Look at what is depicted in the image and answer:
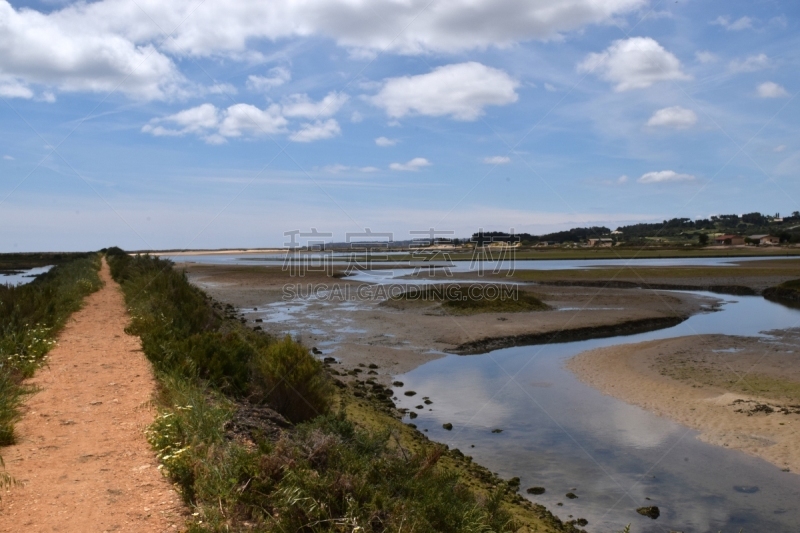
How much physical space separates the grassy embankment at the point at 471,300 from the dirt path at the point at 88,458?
19.3 m

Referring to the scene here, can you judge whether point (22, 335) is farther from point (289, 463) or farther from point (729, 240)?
point (729, 240)

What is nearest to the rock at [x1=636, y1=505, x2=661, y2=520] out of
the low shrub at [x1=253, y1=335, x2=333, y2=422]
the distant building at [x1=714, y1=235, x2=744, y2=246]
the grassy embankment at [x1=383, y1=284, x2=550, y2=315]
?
the low shrub at [x1=253, y1=335, x2=333, y2=422]

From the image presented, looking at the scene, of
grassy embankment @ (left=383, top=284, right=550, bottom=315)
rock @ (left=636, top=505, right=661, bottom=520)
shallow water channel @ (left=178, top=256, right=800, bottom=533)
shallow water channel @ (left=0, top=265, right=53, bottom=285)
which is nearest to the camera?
rock @ (left=636, top=505, right=661, bottom=520)

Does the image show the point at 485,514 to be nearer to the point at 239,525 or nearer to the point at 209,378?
the point at 239,525

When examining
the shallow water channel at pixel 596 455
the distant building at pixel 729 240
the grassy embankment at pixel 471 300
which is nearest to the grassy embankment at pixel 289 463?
the shallow water channel at pixel 596 455

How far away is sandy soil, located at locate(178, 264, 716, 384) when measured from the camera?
19328mm

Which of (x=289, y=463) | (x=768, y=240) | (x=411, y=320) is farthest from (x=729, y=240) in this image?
(x=289, y=463)

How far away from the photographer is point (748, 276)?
148 feet

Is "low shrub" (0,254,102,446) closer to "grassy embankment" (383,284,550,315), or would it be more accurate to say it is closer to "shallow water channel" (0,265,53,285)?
"grassy embankment" (383,284,550,315)

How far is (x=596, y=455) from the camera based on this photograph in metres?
9.96

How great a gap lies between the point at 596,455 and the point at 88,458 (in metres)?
7.66

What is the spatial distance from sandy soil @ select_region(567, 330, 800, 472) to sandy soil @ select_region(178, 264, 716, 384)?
15.5ft

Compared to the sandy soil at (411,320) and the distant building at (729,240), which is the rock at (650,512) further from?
the distant building at (729,240)

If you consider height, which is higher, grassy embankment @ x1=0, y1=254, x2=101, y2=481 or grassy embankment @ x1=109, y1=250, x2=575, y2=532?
grassy embankment @ x1=0, y1=254, x2=101, y2=481
